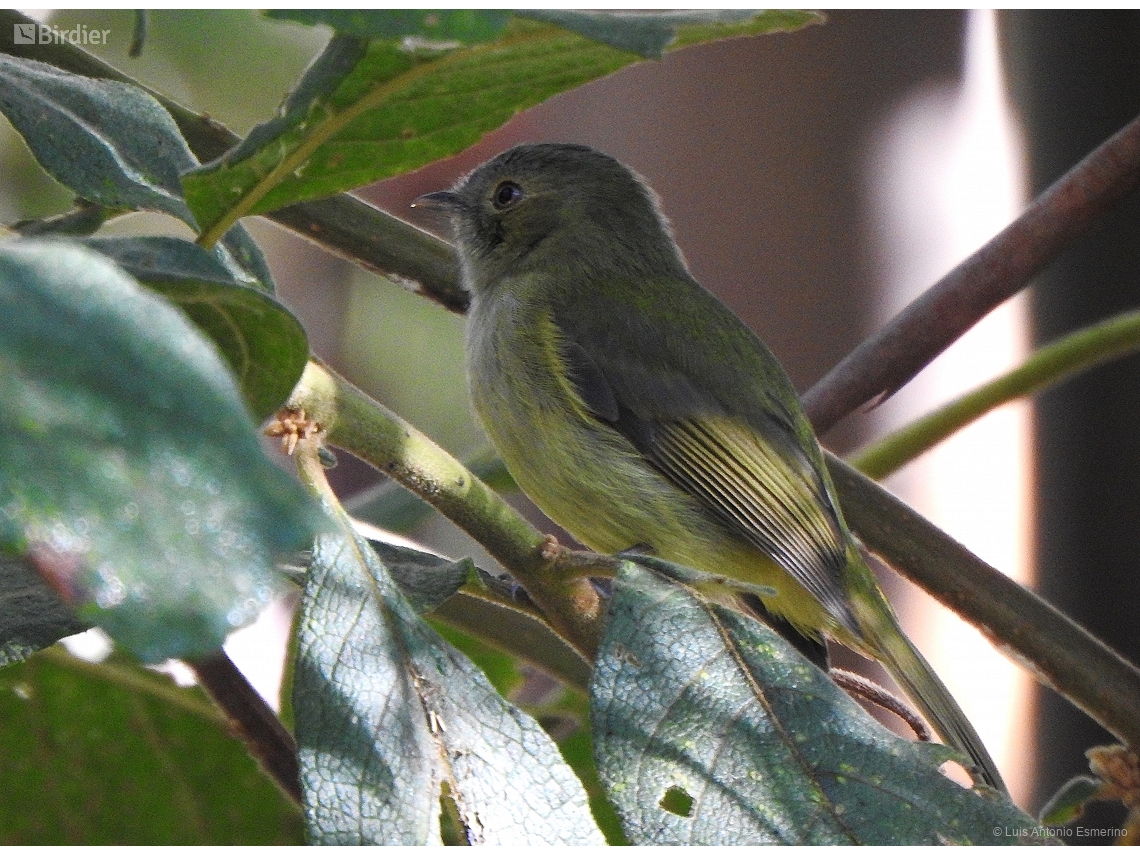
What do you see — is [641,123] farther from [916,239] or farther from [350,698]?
[350,698]

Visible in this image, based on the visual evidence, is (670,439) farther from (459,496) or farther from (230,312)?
(230,312)

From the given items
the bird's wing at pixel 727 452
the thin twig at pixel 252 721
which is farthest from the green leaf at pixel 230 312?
the bird's wing at pixel 727 452

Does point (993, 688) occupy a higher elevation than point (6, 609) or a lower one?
lower

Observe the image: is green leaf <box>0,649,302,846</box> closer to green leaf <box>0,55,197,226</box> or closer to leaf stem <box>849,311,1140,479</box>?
green leaf <box>0,55,197,226</box>

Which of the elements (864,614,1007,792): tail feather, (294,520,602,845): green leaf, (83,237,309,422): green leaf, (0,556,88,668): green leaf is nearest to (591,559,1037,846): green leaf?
(294,520,602,845): green leaf

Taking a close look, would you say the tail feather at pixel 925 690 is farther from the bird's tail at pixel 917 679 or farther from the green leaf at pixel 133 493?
the green leaf at pixel 133 493

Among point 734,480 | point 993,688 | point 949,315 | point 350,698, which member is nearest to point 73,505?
point 350,698
